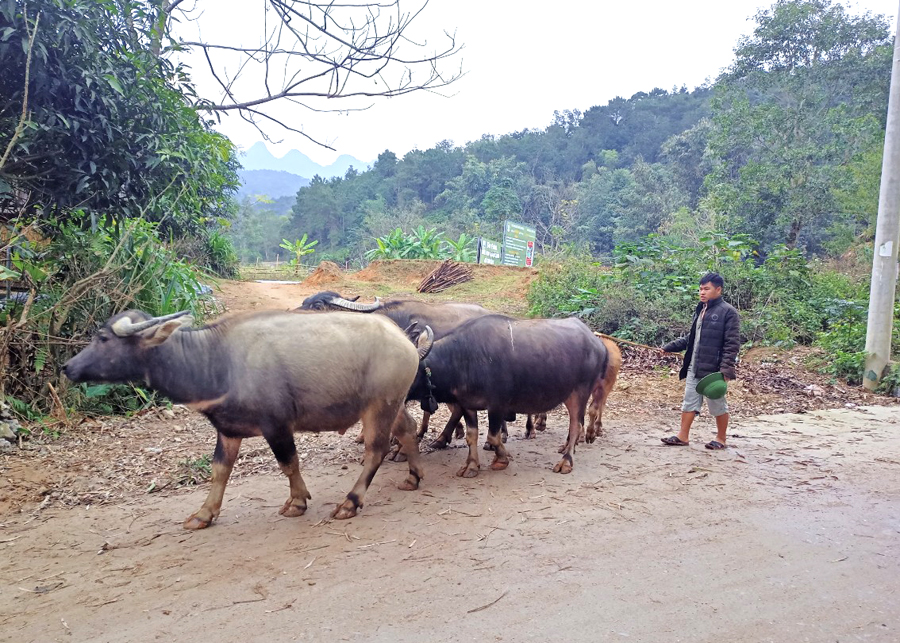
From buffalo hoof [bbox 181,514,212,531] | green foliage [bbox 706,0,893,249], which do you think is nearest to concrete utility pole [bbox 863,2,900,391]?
buffalo hoof [bbox 181,514,212,531]

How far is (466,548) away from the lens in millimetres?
4105

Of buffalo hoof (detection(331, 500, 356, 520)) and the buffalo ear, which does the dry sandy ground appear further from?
the buffalo ear

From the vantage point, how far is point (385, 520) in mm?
4570

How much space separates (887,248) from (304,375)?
892cm

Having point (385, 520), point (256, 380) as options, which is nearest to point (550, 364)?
point (385, 520)

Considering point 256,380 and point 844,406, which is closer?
point 256,380

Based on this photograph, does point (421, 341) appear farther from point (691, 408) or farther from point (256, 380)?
point (691, 408)

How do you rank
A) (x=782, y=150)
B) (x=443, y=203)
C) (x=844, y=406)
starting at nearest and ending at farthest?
(x=844, y=406) < (x=782, y=150) < (x=443, y=203)

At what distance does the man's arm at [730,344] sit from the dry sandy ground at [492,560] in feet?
2.92

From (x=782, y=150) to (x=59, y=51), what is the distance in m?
23.4

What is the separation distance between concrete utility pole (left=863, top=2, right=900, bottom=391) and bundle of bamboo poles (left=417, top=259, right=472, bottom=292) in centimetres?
1396

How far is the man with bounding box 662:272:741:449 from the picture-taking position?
6.18m

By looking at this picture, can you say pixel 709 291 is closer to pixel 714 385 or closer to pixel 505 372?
pixel 714 385

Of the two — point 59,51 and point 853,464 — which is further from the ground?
point 59,51
